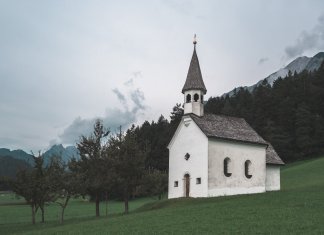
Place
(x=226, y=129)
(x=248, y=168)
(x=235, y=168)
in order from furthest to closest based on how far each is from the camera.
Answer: (x=248, y=168)
(x=226, y=129)
(x=235, y=168)

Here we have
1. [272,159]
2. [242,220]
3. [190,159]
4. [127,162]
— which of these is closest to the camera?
[242,220]

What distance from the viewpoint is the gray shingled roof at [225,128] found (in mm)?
49438

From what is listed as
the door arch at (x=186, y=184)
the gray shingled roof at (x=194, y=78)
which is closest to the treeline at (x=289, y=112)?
the gray shingled roof at (x=194, y=78)

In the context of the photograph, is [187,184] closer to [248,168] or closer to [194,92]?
[248,168]

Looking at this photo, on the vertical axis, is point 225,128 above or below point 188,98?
below

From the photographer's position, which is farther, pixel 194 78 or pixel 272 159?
pixel 272 159

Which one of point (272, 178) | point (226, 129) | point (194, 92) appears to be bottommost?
point (272, 178)

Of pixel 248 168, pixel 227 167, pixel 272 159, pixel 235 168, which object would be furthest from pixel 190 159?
pixel 272 159

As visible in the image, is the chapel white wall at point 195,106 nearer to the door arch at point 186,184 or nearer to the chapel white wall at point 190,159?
the chapel white wall at point 190,159

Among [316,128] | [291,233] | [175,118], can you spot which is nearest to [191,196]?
[291,233]

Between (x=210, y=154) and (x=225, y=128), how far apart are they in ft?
15.0

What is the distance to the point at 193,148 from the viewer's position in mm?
49469

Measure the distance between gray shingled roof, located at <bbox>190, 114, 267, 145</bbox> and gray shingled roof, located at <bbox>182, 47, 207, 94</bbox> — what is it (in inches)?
127

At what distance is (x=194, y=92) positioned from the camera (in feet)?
172
